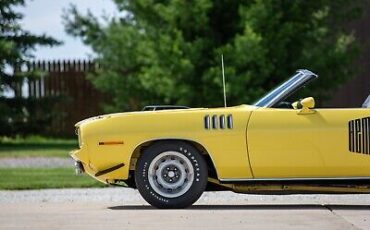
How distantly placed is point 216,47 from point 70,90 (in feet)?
21.6

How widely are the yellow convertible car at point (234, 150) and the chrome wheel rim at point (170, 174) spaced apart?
10 mm

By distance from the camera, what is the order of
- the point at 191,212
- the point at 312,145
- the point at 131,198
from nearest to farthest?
the point at 191,212 → the point at 312,145 → the point at 131,198

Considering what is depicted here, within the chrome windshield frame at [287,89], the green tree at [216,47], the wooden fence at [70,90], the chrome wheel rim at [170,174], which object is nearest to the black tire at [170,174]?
the chrome wheel rim at [170,174]

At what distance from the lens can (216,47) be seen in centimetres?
2450

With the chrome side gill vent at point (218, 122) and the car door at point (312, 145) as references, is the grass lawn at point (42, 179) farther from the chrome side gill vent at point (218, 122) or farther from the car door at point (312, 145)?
the car door at point (312, 145)

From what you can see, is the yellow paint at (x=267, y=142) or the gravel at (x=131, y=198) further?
the gravel at (x=131, y=198)

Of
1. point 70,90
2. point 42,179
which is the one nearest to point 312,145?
point 42,179

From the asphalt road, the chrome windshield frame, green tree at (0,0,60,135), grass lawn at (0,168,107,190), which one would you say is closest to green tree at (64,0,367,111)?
green tree at (0,0,60,135)

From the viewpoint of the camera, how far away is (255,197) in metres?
12.7

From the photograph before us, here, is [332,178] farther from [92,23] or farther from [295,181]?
[92,23]

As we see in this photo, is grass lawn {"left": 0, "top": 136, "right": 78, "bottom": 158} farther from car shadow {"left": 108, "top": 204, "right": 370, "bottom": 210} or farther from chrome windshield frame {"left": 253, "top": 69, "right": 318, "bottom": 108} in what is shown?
chrome windshield frame {"left": 253, "top": 69, "right": 318, "bottom": 108}

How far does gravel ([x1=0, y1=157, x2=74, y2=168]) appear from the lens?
19.0 meters

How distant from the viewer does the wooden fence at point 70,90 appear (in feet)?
95.9

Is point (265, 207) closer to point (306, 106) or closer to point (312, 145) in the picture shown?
point (312, 145)
